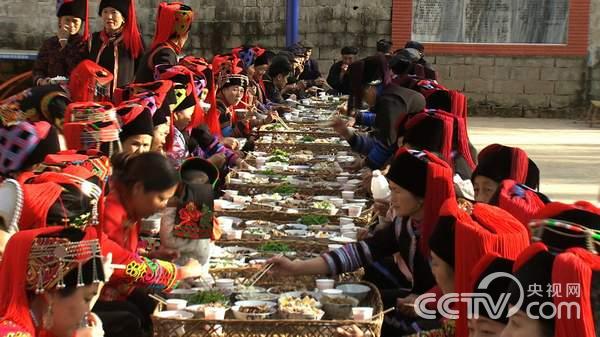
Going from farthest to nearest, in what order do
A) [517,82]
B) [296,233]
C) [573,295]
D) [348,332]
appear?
[517,82]
[296,233]
[348,332]
[573,295]

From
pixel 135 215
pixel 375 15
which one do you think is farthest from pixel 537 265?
pixel 375 15

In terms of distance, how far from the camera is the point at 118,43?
23.7 ft

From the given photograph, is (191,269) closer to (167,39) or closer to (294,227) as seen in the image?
(294,227)

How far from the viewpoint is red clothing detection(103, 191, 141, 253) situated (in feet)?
12.6

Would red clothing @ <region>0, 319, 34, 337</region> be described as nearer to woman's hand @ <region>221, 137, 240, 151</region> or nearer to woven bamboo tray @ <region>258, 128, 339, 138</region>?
woman's hand @ <region>221, 137, 240, 151</region>

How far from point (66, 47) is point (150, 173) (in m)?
3.87

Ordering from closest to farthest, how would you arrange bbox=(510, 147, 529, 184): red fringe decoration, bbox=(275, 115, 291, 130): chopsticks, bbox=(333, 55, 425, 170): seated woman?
bbox=(510, 147, 529, 184): red fringe decoration, bbox=(333, 55, 425, 170): seated woman, bbox=(275, 115, 291, 130): chopsticks

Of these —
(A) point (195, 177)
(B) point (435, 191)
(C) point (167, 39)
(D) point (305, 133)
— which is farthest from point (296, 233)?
(D) point (305, 133)

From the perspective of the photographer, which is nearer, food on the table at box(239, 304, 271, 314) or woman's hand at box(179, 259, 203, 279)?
food on the table at box(239, 304, 271, 314)

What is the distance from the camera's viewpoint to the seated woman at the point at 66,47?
7.34m

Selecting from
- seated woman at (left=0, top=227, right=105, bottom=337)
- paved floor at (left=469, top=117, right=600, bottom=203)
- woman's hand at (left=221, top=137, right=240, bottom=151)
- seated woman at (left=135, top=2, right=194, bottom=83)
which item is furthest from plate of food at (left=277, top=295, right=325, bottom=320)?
paved floor at (left=469, top=117, right=600, bottom=203)

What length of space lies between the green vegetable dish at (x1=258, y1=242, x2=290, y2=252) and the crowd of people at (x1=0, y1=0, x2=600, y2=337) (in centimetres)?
25

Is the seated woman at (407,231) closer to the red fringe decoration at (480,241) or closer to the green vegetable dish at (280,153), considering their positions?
the red fringe decoration at (480,241)

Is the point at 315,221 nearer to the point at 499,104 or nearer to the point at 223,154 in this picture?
the point at 223,154
